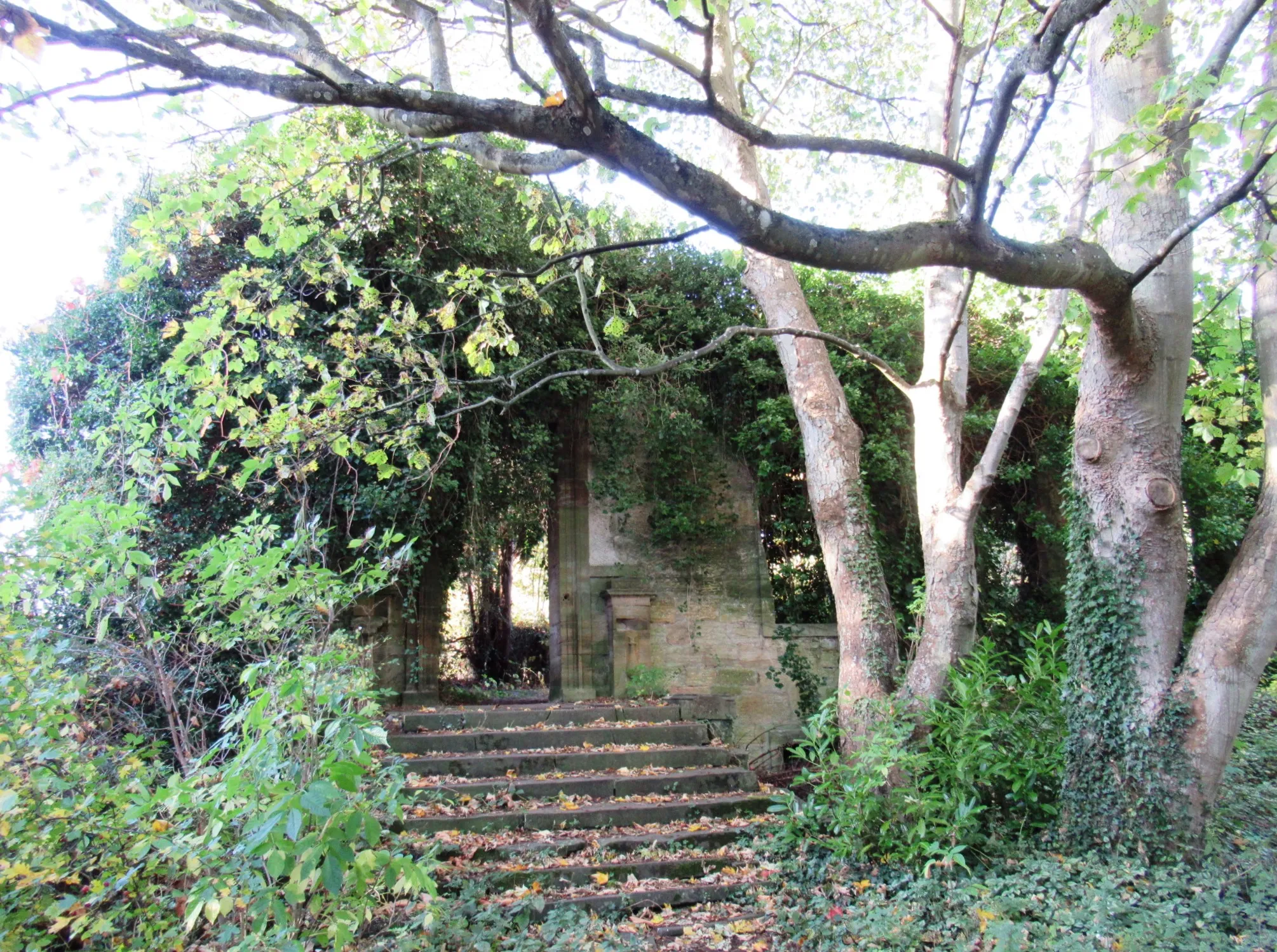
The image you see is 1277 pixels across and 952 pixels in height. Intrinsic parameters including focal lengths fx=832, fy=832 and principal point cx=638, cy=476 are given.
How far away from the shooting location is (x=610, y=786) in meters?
5.43

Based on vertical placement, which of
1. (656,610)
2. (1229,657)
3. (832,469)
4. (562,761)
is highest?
(832,469)

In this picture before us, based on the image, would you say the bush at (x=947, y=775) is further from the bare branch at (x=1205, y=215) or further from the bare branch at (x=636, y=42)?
A: the bare branch at (x=636, y=42)

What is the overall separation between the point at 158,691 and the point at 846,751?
379 centimetres

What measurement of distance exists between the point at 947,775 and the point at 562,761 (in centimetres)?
248

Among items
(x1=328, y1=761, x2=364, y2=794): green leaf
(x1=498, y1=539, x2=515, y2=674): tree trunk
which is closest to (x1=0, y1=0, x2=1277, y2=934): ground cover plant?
(x1=328, y1=761, x2=364, y2=794): green leaf

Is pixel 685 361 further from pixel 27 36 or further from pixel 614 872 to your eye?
pixel 27 36

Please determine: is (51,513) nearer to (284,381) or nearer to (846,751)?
(284,381)

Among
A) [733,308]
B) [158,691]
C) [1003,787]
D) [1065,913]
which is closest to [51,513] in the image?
[158,691]

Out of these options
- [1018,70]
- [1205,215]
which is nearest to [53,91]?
[1018,70]

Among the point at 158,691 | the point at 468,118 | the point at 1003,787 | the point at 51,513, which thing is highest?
the point at 468,118

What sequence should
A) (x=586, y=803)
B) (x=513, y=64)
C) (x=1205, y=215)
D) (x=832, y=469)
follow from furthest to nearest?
(x=832, y=469) < (x=586, y=803) < (x=1205, y=215) < (x=513, y=64)

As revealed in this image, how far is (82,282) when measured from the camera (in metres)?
5.76

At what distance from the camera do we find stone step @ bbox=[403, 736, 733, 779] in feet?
18.1

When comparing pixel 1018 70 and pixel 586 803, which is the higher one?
pixel 1018 70
